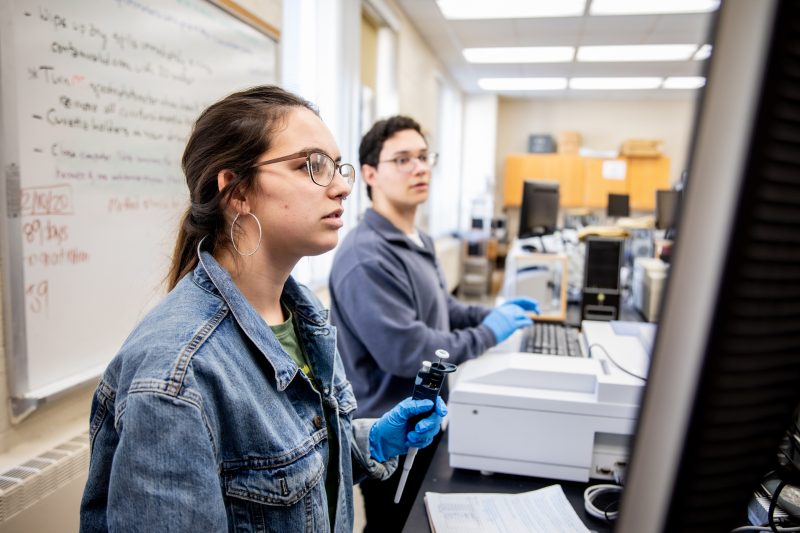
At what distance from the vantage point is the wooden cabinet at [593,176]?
294 inches

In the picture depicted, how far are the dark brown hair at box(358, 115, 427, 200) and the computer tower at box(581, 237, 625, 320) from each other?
1.49 m

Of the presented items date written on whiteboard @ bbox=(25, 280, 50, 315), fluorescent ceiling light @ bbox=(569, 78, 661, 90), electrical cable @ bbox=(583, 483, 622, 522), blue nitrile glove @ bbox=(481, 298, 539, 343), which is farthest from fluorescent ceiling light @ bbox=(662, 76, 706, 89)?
date written on whiteboard @ bbox=(25, 280, 50, 315)

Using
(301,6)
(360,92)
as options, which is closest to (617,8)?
(360,92)

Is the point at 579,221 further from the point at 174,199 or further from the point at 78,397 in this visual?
the point at 78,397

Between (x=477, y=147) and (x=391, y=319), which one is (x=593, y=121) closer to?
(x=477, y=147)

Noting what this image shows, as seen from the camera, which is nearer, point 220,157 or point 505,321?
point 220,157

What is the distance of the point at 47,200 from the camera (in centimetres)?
129

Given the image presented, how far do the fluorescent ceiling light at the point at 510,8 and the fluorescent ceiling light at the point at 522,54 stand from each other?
3.20 feet

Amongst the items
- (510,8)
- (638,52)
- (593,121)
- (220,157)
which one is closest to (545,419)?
(220,157)

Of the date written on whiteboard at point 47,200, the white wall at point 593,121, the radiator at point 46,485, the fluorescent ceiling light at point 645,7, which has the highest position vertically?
the fluorescent ceiling light at point 645,7

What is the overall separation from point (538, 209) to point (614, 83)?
4.18 meters

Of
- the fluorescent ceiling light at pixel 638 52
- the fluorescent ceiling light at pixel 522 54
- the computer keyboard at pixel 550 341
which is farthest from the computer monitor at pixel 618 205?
the computer keyboard at pixel 550 341

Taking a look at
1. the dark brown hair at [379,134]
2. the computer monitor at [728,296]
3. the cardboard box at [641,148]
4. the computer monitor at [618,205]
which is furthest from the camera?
the cardboard box at [641,148]

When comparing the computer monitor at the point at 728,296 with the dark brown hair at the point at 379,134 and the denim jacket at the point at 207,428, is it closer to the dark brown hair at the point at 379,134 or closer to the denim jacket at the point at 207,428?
the denim jacket at the point at 207,428
